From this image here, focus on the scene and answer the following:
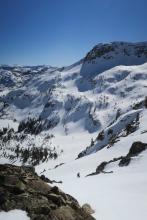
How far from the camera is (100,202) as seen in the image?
32656 mm

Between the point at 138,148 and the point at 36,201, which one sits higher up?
the point at 36,201

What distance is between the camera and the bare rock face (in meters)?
25.2

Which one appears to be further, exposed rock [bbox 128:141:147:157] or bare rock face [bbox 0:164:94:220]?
exposed rock [bbox 128:141:147:157]

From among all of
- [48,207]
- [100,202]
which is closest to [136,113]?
[100,202]

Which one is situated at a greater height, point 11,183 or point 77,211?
point 11,183

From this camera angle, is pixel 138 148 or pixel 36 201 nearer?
pixel 36 201

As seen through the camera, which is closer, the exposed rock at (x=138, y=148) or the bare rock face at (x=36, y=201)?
the bare rock face at (x=36, y=201)

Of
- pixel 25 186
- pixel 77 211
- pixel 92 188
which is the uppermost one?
pixel 25 186

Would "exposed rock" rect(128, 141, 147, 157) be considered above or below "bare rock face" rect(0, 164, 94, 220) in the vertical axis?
below

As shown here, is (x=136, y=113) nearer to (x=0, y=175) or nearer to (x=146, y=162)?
(x=146, y=162)

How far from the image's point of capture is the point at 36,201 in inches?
1050

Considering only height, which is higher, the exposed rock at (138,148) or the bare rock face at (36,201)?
the bare rock face at (36,201)

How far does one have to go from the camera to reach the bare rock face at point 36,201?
25.2 metres

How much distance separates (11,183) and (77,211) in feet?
23.4
